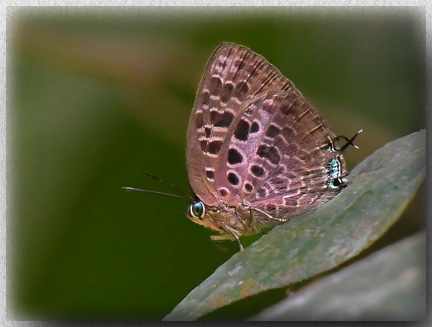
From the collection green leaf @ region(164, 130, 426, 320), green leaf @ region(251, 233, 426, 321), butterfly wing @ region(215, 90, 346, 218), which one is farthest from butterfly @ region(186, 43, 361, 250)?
green leaf @ region(251, 233, 426, 321)

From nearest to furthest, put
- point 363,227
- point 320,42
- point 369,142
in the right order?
point 363,227
point 369,142
point 320,42

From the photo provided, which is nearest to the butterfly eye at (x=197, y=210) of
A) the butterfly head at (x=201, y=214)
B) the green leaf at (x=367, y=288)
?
the butterfly head at (x=201, y=214)

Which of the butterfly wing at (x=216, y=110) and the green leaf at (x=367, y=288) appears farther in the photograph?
the butterfly wing at (x=216, y=110)

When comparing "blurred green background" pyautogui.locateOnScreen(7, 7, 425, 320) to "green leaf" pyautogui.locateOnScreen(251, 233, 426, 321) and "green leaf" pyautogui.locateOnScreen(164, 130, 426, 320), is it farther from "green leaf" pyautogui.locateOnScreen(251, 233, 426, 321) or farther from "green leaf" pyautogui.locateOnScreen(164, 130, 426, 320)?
"green leaf" pyautogui.locateOnScreen(251, 233, 426, 321)

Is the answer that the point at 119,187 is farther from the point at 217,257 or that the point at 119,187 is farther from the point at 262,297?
the point at 262,297

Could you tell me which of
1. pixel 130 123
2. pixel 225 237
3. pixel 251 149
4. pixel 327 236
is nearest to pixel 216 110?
pixel 251 149

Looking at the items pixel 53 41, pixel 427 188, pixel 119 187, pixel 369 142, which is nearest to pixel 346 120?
pixel 369 142

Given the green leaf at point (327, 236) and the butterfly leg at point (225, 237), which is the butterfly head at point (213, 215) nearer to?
the butterfly leg at point (225, 237)
